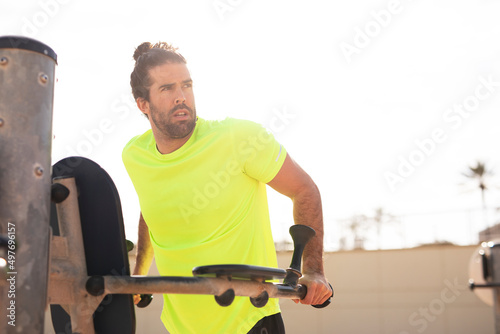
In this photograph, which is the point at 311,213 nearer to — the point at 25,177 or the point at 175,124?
the point at 175,124

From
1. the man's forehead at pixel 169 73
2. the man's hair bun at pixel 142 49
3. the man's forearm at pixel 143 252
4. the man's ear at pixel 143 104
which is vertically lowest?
the man's forearm at pixel 143 252

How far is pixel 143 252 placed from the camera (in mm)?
2387

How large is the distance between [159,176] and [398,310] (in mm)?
12946

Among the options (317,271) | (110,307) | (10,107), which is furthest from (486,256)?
(10,107)

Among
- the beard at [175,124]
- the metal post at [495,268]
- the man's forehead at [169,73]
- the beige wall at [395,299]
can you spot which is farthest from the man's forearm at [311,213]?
the beige wall at [395,299]

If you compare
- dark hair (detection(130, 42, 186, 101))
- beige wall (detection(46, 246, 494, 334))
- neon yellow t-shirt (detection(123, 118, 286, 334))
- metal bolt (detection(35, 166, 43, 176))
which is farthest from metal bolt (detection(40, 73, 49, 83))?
beige wall (detection(46, 246, 494, 334))

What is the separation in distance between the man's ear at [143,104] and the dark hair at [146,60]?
2 cm

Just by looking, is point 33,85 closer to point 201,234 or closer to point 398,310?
point 201,234

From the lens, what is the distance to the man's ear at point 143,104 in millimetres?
2327

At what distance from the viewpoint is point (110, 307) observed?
45.9 inches

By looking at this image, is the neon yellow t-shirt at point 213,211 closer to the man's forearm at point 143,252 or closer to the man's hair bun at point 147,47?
the man's forearm at point 143,252

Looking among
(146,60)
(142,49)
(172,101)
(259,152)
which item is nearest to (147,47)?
(142,49)

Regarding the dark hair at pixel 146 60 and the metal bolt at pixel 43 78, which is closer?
the metal bolt at pixel 43 78

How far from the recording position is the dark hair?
2.24 metres
